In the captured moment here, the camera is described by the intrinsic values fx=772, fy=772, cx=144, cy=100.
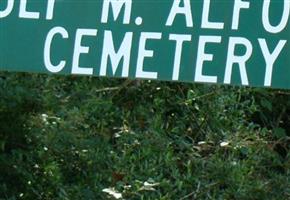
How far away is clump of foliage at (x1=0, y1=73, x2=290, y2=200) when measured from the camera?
4215 mm

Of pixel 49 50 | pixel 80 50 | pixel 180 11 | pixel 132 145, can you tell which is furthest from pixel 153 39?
pixel 132 145

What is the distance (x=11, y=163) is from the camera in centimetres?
428

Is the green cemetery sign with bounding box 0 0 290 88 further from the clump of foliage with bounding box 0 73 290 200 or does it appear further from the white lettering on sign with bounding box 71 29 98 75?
the clump of foliage with bounding box 0 73 290 200

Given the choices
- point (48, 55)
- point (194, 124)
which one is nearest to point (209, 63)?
point (48, 55)

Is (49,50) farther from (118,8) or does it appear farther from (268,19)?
(268,19)

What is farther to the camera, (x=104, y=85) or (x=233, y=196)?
(x=104, y=85)

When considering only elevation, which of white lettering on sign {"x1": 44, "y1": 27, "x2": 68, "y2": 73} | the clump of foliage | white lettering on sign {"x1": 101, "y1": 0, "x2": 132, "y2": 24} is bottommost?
the clump of foliage

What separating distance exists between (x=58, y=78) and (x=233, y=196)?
49.8 inches

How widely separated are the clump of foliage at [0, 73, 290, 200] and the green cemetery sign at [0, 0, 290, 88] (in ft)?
4.46

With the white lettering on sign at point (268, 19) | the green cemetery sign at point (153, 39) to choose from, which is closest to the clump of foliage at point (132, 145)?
the green cemetery sign at point (153, 39)

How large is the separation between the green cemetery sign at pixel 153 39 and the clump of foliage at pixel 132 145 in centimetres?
136

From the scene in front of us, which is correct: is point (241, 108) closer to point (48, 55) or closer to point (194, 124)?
point (194, 124)

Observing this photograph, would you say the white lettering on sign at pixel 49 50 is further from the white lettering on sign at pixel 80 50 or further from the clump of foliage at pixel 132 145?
the clump of foliage at pixel 132 145

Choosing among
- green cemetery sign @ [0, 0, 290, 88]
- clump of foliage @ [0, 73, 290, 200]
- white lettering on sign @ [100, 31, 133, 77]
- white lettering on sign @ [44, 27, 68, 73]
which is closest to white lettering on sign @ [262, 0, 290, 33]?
green cemetery sign @ [0, 0, 290, 88]
